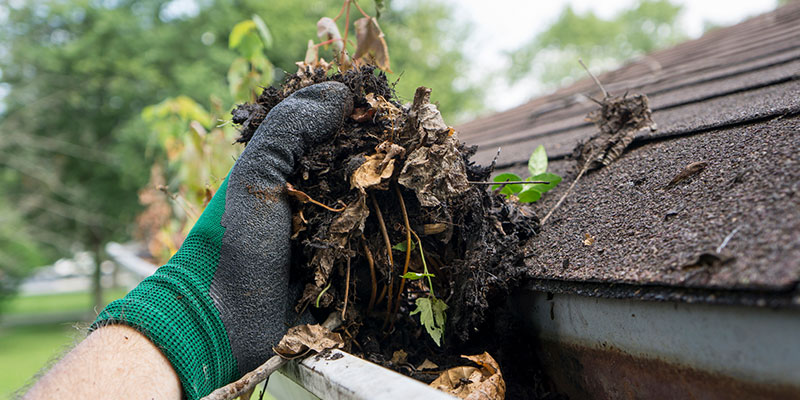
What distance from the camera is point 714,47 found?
301cm

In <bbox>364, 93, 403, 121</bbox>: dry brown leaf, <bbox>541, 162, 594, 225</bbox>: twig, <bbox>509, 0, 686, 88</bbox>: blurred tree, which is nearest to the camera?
<bbox>364, 93, 403, 121</bbox>: dry brown leaf

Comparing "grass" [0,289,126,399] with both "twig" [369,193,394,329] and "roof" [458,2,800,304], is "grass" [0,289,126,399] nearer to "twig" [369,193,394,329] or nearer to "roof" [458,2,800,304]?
"twig" [369,193,394,329]

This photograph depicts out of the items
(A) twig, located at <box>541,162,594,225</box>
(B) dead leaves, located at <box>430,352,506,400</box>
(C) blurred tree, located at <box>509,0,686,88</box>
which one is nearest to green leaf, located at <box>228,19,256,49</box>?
(A) twig, located at <box>541,162,594,225</box>

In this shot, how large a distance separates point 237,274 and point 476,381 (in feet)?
1.71

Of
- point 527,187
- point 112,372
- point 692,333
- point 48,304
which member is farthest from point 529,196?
point 48,304

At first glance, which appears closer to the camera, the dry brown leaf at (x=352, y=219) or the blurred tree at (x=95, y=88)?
the dry brown leaf at (x=352, y=219)

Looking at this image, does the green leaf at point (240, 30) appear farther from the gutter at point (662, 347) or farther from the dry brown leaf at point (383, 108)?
the gutter at point (662, 347)

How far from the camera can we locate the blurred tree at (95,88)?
11.7 metres

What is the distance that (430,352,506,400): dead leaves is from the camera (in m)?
0.86

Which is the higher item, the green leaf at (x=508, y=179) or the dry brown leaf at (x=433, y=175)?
the dry brown leaf at (x=433, y=175)

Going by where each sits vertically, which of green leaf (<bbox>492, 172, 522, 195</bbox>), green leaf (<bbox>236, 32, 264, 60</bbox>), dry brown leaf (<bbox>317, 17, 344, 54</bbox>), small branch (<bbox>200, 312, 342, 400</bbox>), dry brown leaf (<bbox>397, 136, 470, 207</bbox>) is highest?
green leaf (<bbox>236, 32, 264, 60</bbox>)

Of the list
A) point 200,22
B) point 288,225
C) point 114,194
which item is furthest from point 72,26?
point 288,225

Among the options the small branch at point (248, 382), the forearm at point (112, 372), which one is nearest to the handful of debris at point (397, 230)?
the small branch at point (248, 382)

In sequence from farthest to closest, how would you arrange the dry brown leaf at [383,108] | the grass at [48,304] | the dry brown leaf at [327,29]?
1. the grass at [48,304]
2. the dry brown leaf at [327,29]
3. the dry brown leaf at [383,108]
